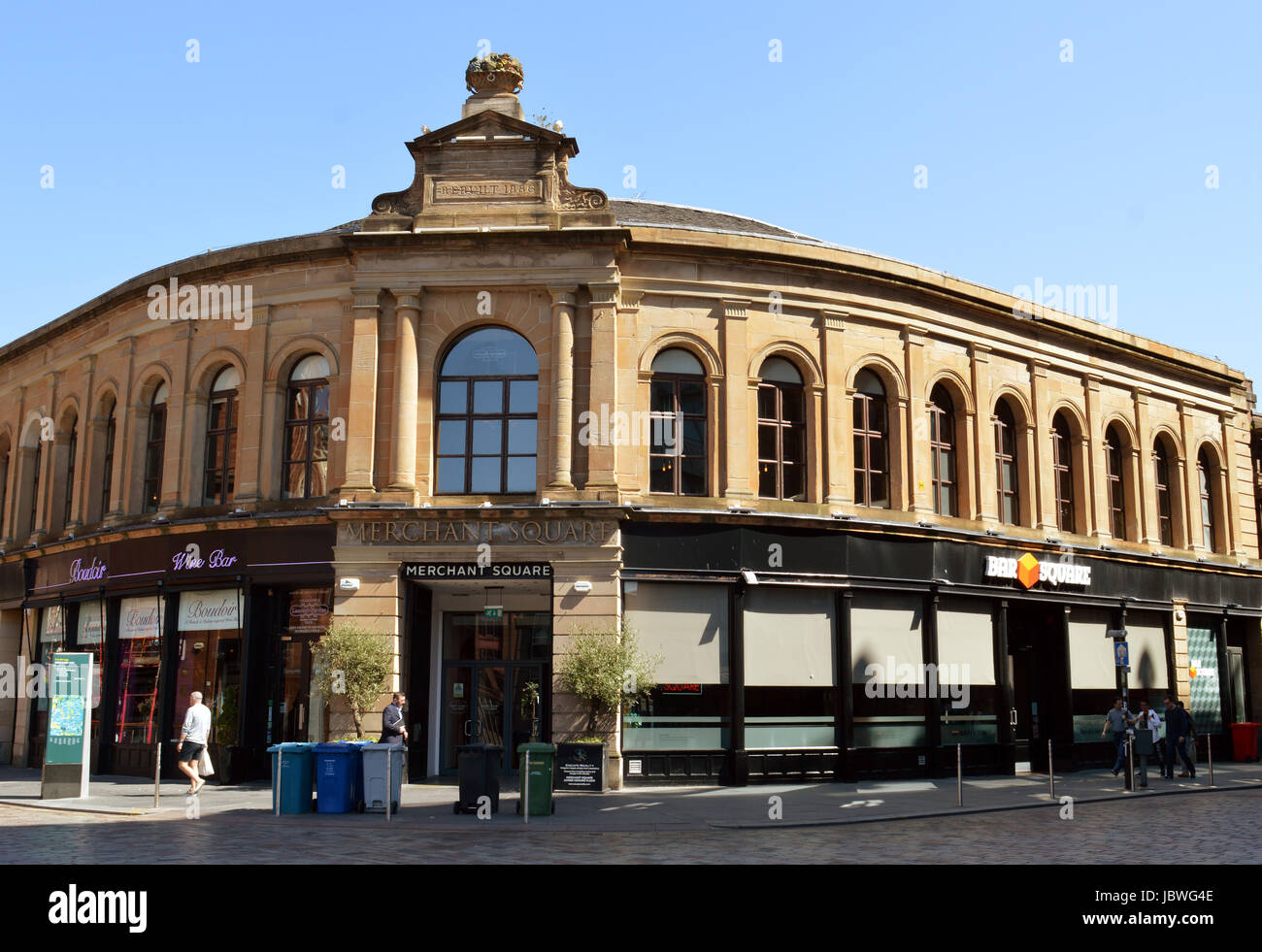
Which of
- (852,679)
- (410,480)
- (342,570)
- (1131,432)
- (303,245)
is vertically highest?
(303,245)

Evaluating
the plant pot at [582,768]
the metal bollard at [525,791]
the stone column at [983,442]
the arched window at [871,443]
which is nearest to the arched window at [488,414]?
the plant pot at [582,768]

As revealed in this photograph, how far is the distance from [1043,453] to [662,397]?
1100cm

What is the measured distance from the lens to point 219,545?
985 inches

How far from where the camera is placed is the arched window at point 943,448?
90.7 ft

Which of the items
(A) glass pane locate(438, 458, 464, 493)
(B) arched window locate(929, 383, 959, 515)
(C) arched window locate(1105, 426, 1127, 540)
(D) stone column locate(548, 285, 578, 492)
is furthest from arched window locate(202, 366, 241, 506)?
(C) arched window locate(1105, 426, 1127, 540)

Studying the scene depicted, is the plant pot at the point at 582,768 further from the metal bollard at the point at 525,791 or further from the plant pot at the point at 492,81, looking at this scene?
the plant pot at the point at 492,81

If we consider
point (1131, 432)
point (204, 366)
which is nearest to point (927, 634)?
point (1131, 432)

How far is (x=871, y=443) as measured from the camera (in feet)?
87.7

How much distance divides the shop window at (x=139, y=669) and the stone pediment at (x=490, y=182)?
34.4 ft

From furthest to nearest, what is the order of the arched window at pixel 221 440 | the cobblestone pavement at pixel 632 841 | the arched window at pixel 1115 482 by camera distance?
the arched window at pixel 1115 482, the arched window at pixel 221 440, the cobblestone pavement at pixel 632 841

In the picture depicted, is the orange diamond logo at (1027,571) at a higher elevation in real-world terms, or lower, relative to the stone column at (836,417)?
lower

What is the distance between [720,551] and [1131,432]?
1483 cm

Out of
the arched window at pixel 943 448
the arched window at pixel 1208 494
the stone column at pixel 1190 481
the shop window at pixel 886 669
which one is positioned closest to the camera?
the shop window at pixel 886 669

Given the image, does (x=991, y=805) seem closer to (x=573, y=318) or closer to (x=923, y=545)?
(x=923, y=545)
